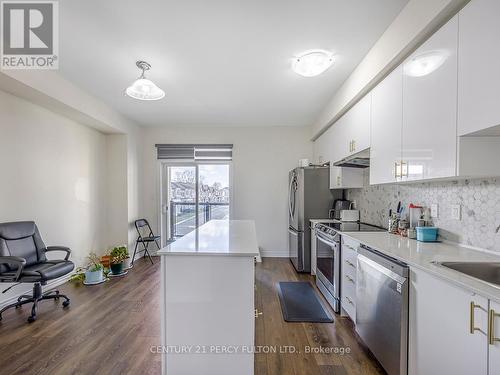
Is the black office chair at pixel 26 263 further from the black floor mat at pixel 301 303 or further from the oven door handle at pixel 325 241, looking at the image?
the oven door handle at pixel 325 241

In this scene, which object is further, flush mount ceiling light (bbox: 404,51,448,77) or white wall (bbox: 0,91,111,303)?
white wall (bbox: 0,91,111,303)

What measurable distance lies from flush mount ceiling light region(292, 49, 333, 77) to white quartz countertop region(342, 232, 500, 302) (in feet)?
5.42

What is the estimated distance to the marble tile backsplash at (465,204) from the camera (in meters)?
1.51

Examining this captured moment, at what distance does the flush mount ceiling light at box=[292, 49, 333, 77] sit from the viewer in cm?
220

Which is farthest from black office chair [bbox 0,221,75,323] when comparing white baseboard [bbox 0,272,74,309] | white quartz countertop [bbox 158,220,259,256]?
white quartz countertop [bbox 158,220,259,256]

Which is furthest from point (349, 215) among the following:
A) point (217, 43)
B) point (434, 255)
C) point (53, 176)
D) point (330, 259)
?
point (53, 176)

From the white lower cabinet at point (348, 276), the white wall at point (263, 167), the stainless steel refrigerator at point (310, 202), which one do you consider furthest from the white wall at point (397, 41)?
the white wall at point (263, 167)

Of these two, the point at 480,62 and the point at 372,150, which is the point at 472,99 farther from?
the point at 372,150

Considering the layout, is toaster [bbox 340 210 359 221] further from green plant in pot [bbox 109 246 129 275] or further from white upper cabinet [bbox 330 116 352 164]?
green plant in pot [bbox 109 246 129 275]

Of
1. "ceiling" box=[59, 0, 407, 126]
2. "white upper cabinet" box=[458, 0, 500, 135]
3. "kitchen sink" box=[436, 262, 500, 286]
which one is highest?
"ceiling" box=[59, 0, 407, 126]

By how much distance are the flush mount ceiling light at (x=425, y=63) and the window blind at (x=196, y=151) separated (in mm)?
3348

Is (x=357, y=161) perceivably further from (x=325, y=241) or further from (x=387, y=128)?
(x=325, y=241)

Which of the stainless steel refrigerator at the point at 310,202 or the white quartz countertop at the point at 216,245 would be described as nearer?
the white quartz countertop at the point at 216,245

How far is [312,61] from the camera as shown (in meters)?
2.24
